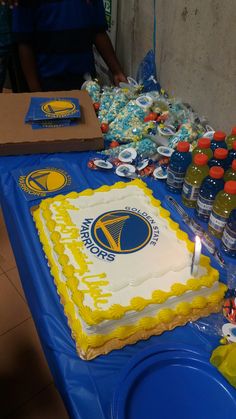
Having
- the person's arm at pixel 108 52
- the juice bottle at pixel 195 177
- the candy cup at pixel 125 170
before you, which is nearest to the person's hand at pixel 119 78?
the person's arm at pixel 108 52

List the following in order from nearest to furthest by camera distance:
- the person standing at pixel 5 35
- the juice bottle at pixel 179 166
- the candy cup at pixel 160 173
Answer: the juice bottle at pixel 179 166
the candy cup at pixel 160 173
the person standing at pixel 5 35

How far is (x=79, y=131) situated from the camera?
1404 mm

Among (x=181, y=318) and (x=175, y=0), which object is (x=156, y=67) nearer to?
(x=175, y=0)

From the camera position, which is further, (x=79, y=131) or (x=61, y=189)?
(x=79, y=131)

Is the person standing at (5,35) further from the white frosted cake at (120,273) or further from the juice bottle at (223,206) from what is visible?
the juice bottle at (223,206)

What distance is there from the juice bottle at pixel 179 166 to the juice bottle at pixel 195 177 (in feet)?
0.13

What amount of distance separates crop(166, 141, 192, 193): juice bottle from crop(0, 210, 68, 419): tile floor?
942 mm

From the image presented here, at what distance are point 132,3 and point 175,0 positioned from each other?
650 mm

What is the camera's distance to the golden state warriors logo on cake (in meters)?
0.87

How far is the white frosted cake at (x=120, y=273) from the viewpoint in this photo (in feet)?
2.43

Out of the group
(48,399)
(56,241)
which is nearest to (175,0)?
(56,241)

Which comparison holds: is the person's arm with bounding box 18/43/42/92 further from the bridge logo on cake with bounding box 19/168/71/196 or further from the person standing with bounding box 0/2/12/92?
the bridge logo on cake with bounding box 19/168/71/196

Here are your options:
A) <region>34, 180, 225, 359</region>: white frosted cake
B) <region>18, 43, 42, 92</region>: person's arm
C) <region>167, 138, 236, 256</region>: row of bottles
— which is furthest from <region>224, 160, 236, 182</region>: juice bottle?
<region>18, 43, 42, 92</region>: person's arm

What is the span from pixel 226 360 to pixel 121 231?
0.41m
